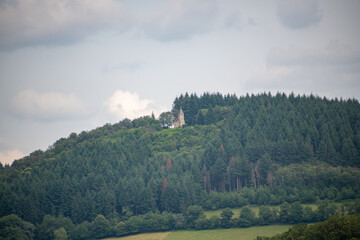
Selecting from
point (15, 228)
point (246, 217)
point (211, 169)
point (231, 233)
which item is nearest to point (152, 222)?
point (231, 233)

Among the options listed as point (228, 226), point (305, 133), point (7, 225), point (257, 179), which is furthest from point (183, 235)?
point (305, 133)

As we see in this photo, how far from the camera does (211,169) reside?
164 meters

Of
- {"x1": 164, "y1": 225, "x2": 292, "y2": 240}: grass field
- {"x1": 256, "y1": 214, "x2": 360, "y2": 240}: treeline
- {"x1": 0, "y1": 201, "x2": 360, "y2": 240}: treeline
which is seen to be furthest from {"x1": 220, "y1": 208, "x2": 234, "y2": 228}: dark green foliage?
{"x1": 256, "y1": 214, "x2": 360, "y2": 240}: treeline

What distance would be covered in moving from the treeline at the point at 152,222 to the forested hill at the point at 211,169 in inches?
248

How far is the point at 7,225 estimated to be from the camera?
139 m

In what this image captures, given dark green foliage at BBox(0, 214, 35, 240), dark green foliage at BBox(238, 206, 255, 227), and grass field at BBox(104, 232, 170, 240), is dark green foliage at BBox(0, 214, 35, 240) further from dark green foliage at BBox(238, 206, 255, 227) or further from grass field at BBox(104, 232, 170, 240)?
dark green foliage at BBox(238, 206, 255, 227)

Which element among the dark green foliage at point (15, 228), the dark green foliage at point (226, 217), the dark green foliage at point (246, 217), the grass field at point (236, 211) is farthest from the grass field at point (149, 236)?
the dark green foliage at point (15, 228)

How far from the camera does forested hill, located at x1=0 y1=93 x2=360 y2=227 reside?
144375 millimetres

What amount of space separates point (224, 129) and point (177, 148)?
20445 mm

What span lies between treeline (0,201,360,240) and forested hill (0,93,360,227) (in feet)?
20.7

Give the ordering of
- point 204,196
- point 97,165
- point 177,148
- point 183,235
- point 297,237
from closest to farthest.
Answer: point 297,237 < point 183,235 < point 204,196 < point 97,165 < point 177,148

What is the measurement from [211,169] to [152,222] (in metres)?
32.1

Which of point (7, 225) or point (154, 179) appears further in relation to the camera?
point (154, 179)

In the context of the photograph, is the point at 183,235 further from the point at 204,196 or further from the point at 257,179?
the point at 257,179
